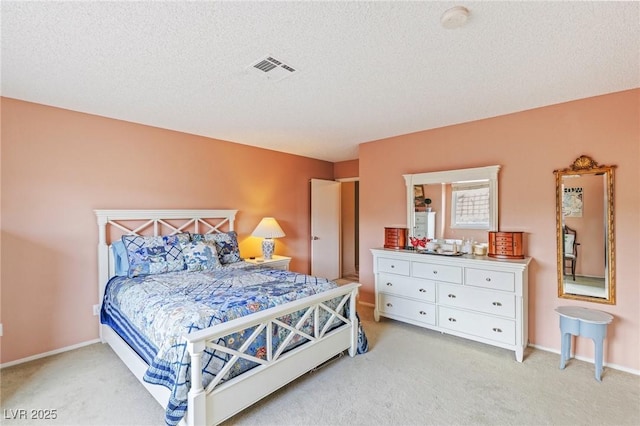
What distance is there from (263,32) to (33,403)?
117 inches

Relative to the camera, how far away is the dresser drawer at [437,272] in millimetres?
3129

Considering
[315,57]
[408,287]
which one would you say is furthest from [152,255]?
[408,287]

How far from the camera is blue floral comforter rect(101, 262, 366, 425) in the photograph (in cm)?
175

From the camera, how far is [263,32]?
1.75 m

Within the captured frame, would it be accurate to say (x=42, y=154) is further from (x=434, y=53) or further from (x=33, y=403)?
(x=434, y=53)

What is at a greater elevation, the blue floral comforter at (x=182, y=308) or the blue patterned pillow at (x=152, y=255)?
the blue patterned pillow at (x=152, y=255)

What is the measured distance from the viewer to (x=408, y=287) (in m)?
3.50

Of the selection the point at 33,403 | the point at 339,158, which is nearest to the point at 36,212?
the point at 33,403

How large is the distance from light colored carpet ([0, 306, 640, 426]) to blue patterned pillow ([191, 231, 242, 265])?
138cm

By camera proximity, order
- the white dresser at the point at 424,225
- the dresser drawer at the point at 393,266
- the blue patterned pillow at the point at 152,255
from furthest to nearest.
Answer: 1. the white dresser at the point at 424,225
2. the dresser drawer at the point at 393,266
3. the blue patterned pillow at the point at 152,255

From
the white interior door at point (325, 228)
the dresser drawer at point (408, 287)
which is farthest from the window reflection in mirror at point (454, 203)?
the white interior door at point (325, 228)

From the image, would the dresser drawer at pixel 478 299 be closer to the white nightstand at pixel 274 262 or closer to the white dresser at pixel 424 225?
the white dresser at pixel 424 225

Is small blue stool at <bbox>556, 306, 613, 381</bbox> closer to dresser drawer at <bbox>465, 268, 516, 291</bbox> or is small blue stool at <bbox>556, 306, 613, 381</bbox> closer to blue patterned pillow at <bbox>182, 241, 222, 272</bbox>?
dresser drawer at <bbox>465, 268, 516, 291</bbox>

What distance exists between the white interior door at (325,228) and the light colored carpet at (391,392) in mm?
2704
